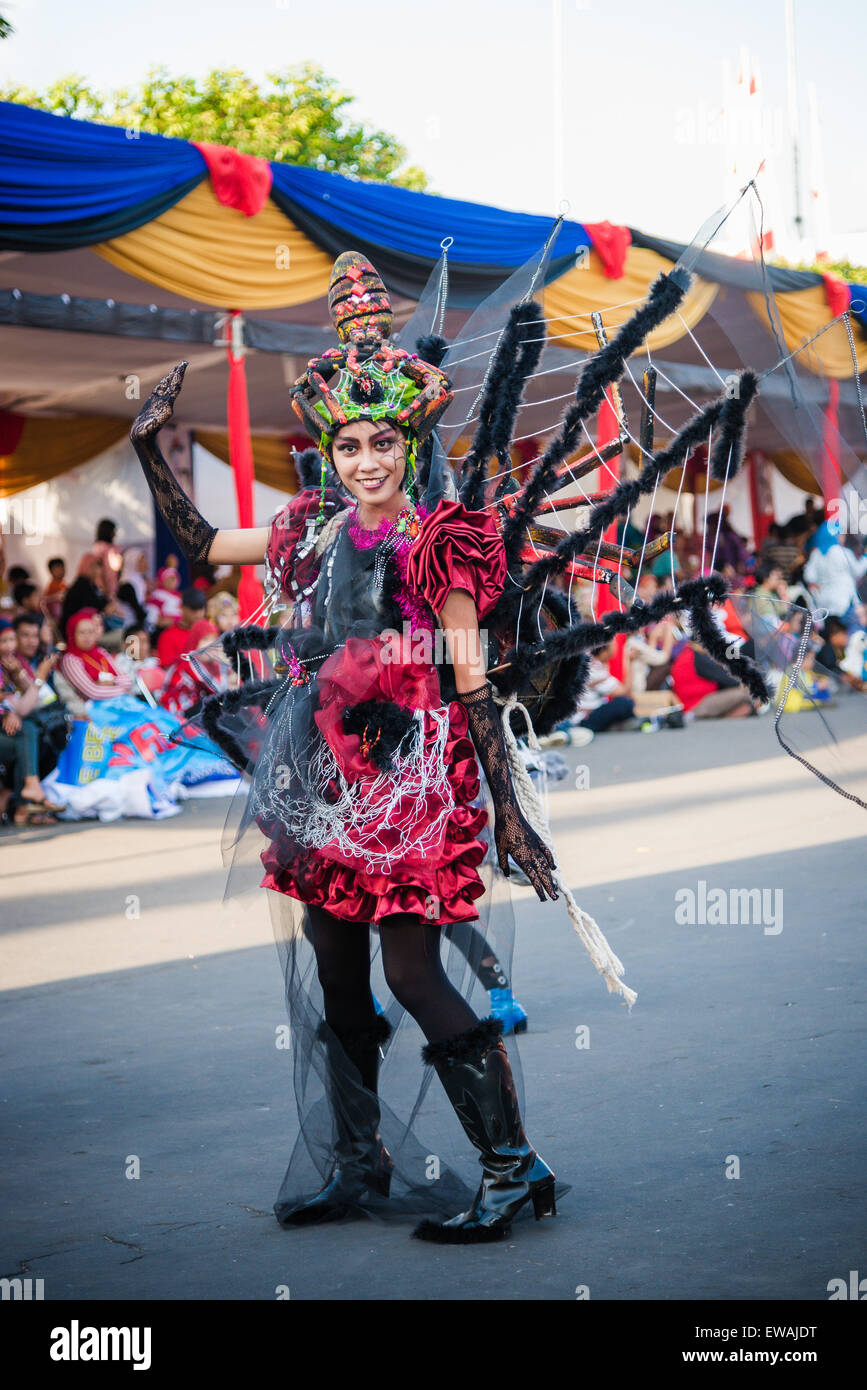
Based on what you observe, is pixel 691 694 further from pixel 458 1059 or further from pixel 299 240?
pixel 458 1059

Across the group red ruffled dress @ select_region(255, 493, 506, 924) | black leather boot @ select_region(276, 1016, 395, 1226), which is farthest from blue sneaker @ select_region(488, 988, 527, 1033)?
red ruffled dress @ select_region(255, 493, 506, 924)

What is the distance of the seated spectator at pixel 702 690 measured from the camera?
13.0 meters

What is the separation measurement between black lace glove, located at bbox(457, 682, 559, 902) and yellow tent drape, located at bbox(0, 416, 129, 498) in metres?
13.2

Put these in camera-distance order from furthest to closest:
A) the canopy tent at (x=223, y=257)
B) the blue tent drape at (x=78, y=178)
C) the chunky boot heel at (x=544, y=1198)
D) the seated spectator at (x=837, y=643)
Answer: the seated spectator at (x=837, y=643) < the canopy tent at (x=223, y=257) < the blue tent drape at (x=78, y=178) < the chunky boot heel at (x=544, y=1198)

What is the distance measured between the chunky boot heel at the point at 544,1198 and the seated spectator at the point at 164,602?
1072 cm

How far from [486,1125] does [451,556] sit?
1.19 metres

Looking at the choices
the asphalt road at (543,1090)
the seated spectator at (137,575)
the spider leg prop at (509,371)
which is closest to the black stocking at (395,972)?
the asphalt road at (543,1090)

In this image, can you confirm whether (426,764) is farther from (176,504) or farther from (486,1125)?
(176,504)

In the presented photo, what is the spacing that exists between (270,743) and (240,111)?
29.7m

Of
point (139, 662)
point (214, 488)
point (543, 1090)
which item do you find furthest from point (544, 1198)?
point (214, 488)

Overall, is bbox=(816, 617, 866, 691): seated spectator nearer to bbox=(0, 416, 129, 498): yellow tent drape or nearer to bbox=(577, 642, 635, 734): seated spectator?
bbox=(577, 642, 635, 734): seated spectator

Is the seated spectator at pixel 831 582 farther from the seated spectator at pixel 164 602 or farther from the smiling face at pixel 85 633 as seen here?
the seated spectator at pixel 164 602

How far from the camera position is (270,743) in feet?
10.5
